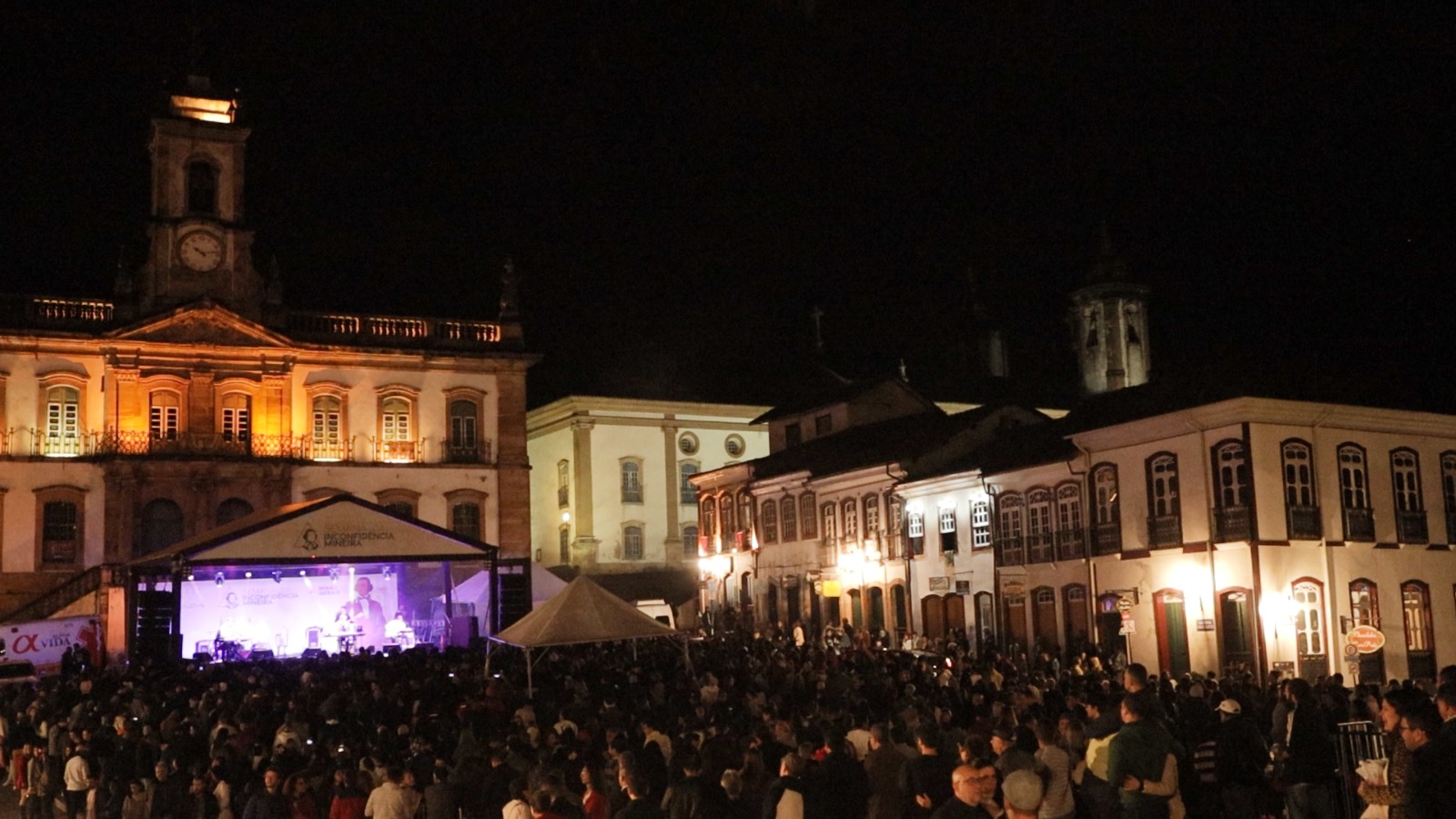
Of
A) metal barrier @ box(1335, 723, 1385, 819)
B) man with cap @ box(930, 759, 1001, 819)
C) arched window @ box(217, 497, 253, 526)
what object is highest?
arched window @ box(217, 497, 253, 526)

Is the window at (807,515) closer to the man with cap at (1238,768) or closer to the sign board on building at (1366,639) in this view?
the sign board on building at (1366,639)

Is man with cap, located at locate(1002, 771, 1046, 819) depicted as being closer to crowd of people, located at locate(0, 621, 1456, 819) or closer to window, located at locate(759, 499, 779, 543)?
crowd of people, located at locate(0, 621, 1456, 819)

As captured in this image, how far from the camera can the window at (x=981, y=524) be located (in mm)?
37594

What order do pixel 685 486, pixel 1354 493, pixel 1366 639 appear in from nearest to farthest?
pixel 1366 639
pixel 1354 493
pixel 685 486

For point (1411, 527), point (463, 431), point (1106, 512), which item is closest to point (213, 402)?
A: point (463, 431)

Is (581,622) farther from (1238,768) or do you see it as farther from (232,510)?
(232,510)

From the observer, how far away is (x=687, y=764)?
10625 mm

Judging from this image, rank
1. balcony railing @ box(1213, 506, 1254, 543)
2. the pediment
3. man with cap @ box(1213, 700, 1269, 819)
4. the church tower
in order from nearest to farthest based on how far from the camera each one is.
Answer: man with cap @ box(1213, 700, 1269, 819), balcony railing @ box(1213, 506, 1254, 543), the pediment, the church tower

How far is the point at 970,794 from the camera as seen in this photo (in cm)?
728

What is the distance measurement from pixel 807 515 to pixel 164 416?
66.5 feet

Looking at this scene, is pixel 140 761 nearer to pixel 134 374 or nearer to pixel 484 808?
pixel 484 808

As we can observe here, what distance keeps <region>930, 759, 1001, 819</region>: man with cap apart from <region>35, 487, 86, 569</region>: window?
39170 mm

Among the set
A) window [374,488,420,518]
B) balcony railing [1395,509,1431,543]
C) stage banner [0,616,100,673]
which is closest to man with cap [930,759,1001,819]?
stage banner [0,616,100,673]

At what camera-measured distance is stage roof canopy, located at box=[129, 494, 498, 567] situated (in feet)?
96.3
